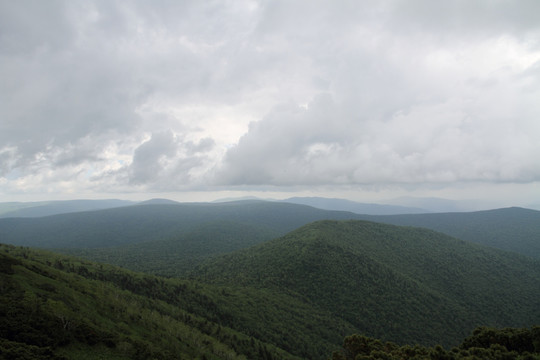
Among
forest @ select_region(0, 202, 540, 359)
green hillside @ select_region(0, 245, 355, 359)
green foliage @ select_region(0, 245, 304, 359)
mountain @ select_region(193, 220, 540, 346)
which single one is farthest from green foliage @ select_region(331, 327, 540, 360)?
mountain @ select_region(193, 220, 540, 346)

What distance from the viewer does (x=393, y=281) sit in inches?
5103

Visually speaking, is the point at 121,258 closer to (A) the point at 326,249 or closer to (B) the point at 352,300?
(A) the point at 326,249

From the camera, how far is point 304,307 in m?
98.9

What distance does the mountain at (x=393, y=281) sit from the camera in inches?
4220

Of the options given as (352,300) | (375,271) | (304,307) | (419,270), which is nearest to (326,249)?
(375,271)

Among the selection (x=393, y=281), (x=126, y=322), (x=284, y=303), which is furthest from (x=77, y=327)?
(x=393, y=281)

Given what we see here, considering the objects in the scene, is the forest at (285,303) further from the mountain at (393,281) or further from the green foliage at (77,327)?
the mountain at (393,281)

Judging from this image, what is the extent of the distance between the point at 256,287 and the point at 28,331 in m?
99.4

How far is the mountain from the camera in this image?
107 m

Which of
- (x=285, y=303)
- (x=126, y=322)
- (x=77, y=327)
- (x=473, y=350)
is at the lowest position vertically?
(x=285, y=303)

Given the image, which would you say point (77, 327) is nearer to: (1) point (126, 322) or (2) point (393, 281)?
(1) point (126, 322)

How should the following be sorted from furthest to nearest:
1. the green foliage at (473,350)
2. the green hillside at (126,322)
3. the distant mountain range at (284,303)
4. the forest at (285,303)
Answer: the green foliage at (473,350) → the forest at (285,303) → the distant mountain range at (284,303) → the green hillside at (126,322)

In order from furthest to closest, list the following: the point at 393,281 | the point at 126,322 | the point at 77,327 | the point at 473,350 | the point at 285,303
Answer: the point at 393,281 < the point at 285,303 < the point at 126,322 < the point at 473,350 < the point at 77,327

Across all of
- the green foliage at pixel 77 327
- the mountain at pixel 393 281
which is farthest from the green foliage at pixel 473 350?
the mountain at pixel 393 281
